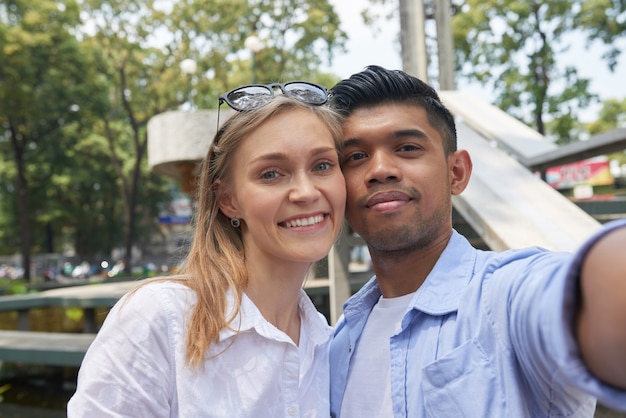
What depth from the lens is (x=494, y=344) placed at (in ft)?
4.04

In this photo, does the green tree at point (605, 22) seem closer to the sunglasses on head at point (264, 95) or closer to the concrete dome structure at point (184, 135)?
the concrete dome structure at point (184, 135)

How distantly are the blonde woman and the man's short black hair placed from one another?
0.10 metres

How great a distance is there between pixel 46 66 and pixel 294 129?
1993cm

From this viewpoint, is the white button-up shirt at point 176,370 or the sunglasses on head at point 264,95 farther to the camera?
the sunglasses on head at point 264,95

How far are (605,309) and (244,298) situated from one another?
1.14 metres

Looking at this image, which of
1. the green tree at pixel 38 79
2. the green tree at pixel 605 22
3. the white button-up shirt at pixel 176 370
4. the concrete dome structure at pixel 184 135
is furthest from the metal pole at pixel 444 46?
the green tree at pixel 38 79

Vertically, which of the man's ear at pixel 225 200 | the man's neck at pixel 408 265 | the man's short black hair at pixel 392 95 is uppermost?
the man's short black hair at pixel 392 95

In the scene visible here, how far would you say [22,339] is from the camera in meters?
7.28

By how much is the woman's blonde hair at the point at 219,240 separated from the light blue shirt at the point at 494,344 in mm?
464

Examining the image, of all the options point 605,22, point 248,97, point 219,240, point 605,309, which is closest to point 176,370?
point 219,240

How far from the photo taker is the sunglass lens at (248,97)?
179cm

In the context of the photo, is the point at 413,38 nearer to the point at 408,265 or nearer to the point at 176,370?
the point at 408,265

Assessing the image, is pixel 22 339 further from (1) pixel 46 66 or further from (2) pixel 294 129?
(1) pixel 46 66

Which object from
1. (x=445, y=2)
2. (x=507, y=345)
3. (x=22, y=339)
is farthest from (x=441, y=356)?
(x=22, y=339)
